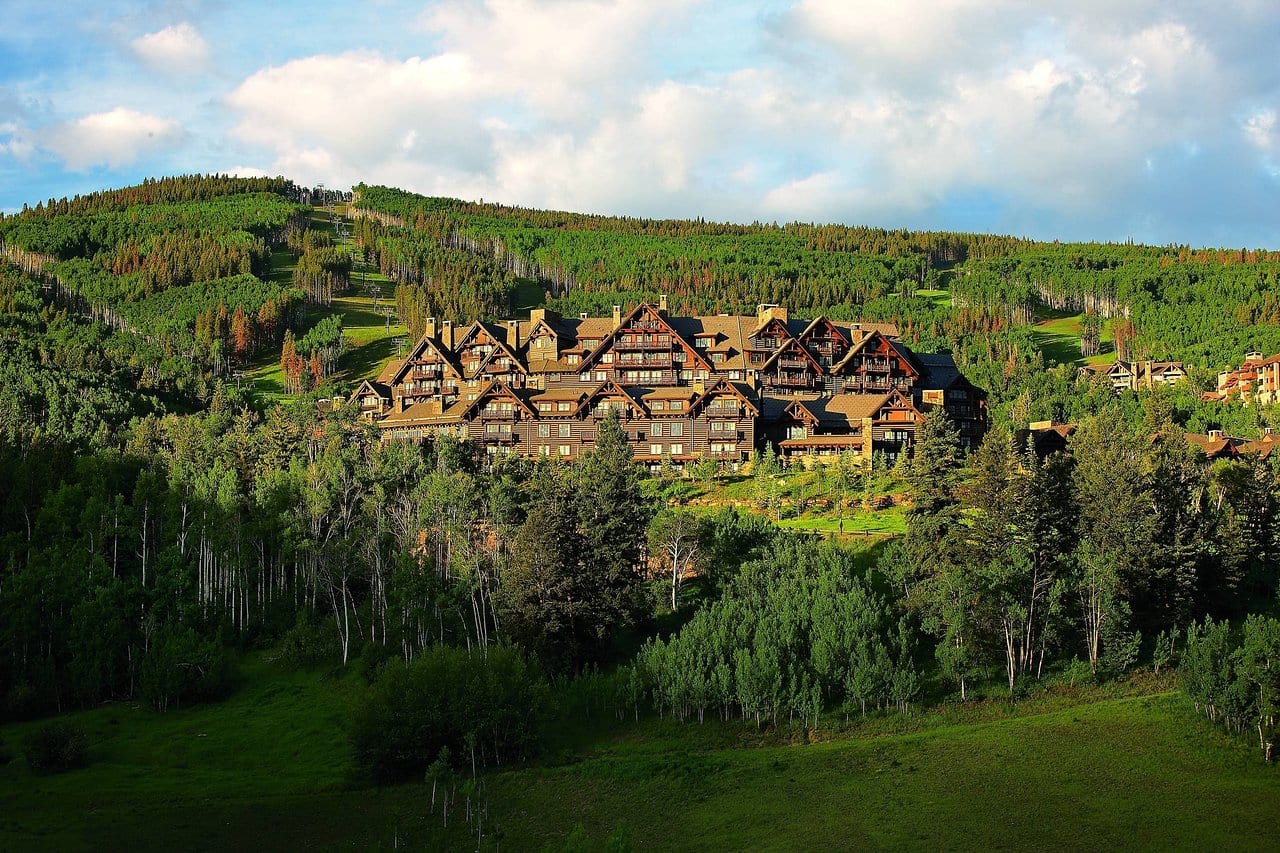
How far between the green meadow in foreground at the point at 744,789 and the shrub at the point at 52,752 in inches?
39.6

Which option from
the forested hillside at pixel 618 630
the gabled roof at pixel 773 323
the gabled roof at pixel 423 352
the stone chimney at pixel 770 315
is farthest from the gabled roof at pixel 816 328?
the gabled roof at pixel 423 352

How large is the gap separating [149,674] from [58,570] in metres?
14.7

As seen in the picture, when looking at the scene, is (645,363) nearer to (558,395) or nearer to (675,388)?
(675,388)

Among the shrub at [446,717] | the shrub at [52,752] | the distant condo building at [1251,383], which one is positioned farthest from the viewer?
the distant condo building at [1251,383]

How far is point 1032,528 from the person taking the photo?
75125 mm

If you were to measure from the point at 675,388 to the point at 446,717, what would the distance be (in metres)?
56.9

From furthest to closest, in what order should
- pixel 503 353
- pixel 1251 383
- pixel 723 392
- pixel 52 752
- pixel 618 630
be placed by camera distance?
pixel 1251 383, pixel 503 353, pixel 723 392, pixel 618 630, pixel 52 752

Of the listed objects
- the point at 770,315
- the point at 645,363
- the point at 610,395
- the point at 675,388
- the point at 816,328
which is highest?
the point at 770,315

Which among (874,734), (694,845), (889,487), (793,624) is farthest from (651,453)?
(694,845)

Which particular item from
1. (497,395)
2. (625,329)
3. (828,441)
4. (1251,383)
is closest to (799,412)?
(828,441)

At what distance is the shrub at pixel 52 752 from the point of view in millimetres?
66812

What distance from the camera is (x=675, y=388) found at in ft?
385

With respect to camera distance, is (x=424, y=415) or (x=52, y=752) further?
(x=424, y=415)

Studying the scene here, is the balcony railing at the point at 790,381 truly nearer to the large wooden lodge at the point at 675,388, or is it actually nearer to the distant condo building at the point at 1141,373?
the large wooden lodge at the point at 675,388
